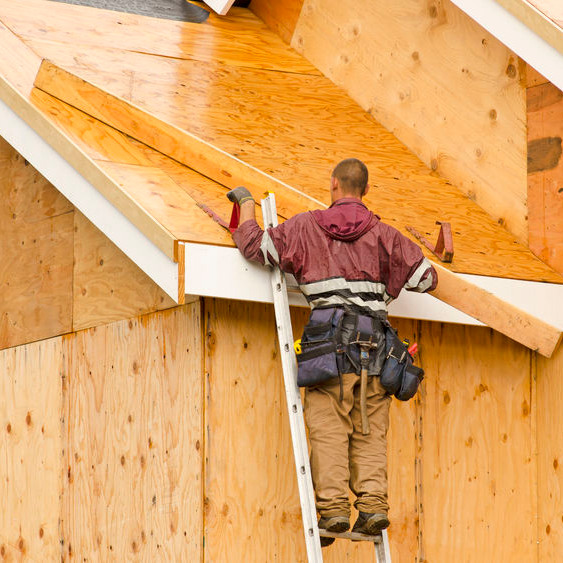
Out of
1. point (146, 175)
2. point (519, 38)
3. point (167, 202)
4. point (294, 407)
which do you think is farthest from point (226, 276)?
point (519, 38)

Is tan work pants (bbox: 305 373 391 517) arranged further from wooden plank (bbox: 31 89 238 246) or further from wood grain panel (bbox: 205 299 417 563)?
wooden plank (bbox: 31 89 238 246)

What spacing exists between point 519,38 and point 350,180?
1077 mm

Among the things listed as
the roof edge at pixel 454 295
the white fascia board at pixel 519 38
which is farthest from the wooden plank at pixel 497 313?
the white fascia board at pixel 519 38

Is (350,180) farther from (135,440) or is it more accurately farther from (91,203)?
(135,440)

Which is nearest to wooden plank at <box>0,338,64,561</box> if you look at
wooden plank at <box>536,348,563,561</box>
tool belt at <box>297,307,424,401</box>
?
tool belt at <box>297,307,424,401</box>

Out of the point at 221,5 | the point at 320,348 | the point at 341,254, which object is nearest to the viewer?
the point at 320,348

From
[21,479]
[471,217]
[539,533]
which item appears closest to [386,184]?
[471,217]

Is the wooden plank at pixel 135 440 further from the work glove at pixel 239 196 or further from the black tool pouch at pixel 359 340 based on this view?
the black tool pouch at pixel 359 340

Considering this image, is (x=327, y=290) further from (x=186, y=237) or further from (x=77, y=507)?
(x=77, y=507)

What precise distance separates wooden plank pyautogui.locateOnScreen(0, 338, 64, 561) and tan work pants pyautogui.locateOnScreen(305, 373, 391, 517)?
1721 mm

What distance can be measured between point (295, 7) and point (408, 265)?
3247mm

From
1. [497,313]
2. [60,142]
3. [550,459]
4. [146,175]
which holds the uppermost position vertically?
[60,142]

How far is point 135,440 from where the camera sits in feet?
16.2

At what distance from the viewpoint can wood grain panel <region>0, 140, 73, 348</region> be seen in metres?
5.61
